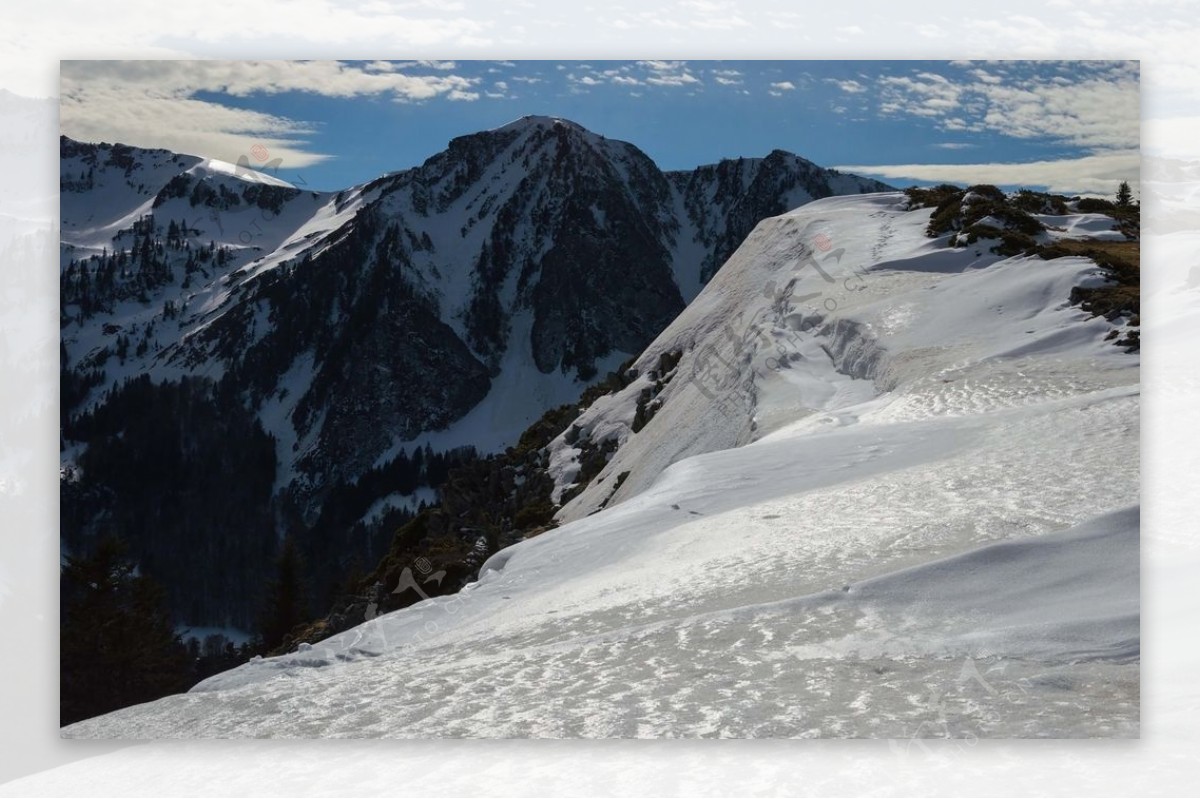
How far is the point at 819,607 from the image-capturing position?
25.0 ft

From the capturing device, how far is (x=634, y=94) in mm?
10797

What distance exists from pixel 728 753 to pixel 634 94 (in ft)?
21.3

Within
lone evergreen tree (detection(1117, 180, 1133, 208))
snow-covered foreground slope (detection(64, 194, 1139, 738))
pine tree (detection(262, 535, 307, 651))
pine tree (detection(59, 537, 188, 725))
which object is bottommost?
pine tree (detection(262, 535, 307, 651))

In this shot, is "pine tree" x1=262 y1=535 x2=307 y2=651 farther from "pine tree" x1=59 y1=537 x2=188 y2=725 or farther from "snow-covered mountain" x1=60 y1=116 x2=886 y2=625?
"snow-covered mountain" x1=60 y1=116 x2=886 y2=625

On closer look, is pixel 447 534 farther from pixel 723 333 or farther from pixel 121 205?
pixel 121 205

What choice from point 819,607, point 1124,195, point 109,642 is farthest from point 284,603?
point 1124,195

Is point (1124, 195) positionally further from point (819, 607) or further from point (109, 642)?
point (109, 642)

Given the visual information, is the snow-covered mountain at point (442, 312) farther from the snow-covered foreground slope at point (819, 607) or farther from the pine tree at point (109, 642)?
the snow-covered foreground slope at point (819, 607)

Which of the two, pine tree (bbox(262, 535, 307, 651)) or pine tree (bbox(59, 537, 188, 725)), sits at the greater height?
pine tree (bbox(59, 537, 188, 725))

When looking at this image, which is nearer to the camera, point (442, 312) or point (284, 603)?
point (284, 603)

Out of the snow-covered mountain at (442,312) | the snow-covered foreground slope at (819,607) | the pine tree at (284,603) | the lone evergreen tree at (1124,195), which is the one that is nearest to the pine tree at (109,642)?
the snow-covered foreground slope at (819,607)

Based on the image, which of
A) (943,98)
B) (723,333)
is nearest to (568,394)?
(723,333)

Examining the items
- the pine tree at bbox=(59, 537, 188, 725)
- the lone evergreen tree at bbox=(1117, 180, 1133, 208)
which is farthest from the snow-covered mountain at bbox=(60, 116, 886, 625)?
the lone evergreen tree at bbox=(1117, 180, 1133, 208)

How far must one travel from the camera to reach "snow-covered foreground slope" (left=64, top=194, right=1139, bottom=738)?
714cm
